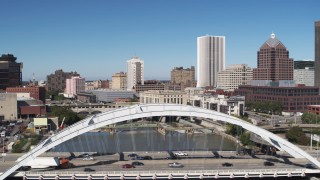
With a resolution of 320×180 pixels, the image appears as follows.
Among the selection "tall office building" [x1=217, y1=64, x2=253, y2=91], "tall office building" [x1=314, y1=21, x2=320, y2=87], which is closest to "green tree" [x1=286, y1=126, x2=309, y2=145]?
"tall office building" [x1=314, y1=21, x2=320, y2=87]

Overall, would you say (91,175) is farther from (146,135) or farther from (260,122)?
(260,122)

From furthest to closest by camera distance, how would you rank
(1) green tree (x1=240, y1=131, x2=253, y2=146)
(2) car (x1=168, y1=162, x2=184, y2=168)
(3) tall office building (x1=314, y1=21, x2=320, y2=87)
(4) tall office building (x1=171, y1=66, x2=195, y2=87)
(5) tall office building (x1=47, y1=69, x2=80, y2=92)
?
1. (4) tall office building (x1=171, y1=66, x2=195, y2=87)
2. (5) tall office building (x1=47, y1=69, x2=80, y2=92)
3. (3) tall office building (x1=314, y1=21, x2=320, y2=87)
4. (1) green tree (x1=240, y1=131, x2=253, y2=146)
5. (2) car (x1=168, y1=162, x2=184, y2=168)

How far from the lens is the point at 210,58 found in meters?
145

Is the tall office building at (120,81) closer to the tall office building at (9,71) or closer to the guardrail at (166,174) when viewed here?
the tall office building at (9,71)

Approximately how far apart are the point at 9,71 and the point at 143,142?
62.8 meters

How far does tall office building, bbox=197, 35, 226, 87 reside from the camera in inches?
5686

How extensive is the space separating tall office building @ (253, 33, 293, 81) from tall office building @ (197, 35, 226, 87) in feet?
142

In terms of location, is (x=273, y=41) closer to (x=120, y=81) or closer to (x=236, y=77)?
(x=236, y=77)

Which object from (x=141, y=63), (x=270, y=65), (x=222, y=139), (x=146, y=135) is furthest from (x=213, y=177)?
(x=141, y=63)

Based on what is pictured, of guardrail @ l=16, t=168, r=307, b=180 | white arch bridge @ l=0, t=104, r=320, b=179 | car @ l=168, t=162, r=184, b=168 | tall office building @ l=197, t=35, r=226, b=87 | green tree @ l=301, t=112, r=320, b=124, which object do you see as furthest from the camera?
tall office building @ l=197, t=35, r=226, b=87

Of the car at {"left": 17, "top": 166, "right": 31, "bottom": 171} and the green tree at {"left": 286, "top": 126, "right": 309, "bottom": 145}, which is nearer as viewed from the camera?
the car at {"left": 17, "top": 166, "right": 31, "bottom": 171}

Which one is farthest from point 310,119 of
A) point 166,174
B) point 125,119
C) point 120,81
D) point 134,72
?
point 120,81

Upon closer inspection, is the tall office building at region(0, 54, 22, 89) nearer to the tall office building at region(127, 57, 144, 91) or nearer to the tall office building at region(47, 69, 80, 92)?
the tall office building at region(127, 57, 144, 91)

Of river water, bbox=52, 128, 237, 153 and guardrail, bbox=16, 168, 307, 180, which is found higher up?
guardrail, bbox=16, 168, 307, 180
